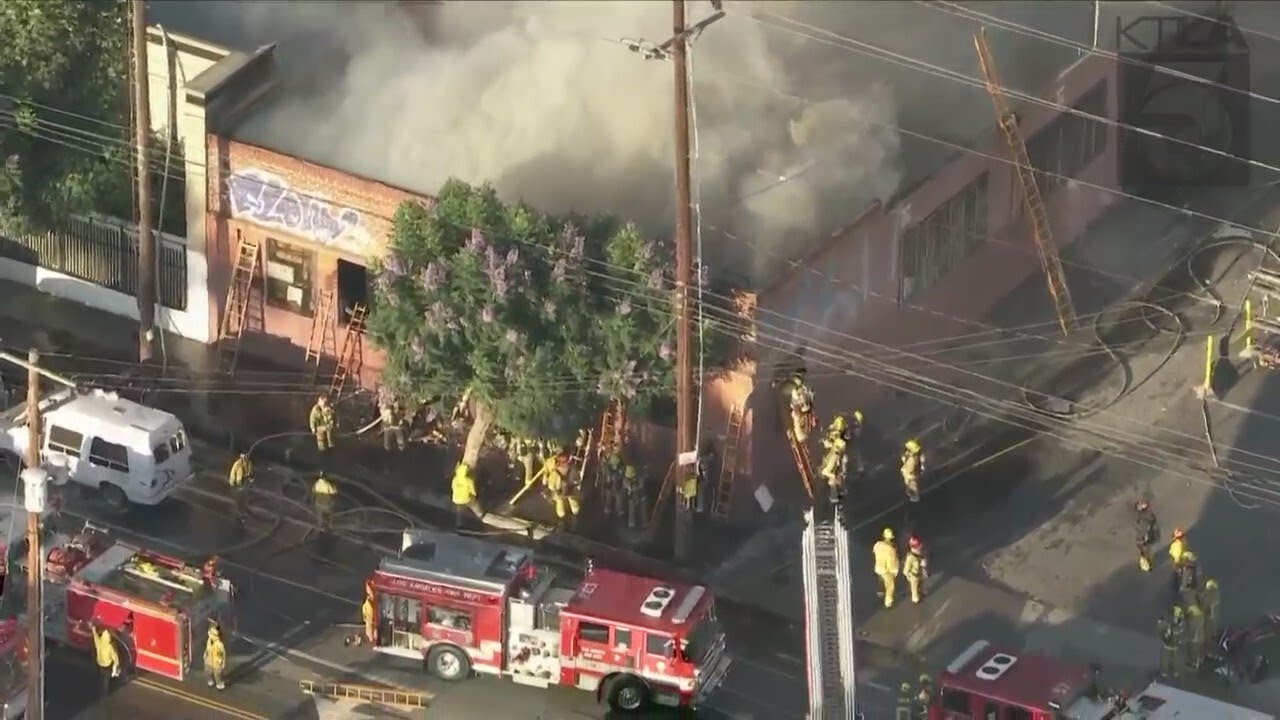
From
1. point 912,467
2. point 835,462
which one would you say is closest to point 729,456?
point 835,462

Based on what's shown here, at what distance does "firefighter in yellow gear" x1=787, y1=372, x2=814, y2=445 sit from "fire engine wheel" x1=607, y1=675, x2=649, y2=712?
5.85 meters

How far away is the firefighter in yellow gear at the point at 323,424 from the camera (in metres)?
38.6

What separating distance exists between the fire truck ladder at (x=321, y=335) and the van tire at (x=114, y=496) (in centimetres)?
408

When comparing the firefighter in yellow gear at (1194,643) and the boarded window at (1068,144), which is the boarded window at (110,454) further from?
the boarded window at (1068,144)

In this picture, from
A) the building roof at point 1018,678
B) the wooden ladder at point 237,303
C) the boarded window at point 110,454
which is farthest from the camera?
the wooden ladder at point 237,303

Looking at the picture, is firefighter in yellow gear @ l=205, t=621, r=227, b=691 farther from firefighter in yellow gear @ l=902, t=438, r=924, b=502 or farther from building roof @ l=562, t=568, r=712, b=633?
firefighter in yellow gear @ l=902, t=438, r=924, b=502

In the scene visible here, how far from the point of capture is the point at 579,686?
32.9 metres

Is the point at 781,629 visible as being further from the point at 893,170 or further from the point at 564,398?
the point at 893,170

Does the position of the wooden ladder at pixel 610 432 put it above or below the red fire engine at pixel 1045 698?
below

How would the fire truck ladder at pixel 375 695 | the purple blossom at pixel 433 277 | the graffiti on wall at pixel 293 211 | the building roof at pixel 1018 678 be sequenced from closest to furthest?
the building roof at pixel 1018 678
the fire truck ladder at pixel 375 695
the purple blossom at pixel 433 277
the graffiti on wall at pixel 293 211

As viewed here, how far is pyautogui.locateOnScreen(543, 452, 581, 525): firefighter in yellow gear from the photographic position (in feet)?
121

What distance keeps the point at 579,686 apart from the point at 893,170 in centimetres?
1058

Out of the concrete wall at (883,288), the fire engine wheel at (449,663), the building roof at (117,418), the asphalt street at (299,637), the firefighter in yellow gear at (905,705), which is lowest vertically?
the asphalt street at (299,637)

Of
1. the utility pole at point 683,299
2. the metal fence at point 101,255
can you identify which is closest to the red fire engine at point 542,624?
the utility pole at point 683,299
